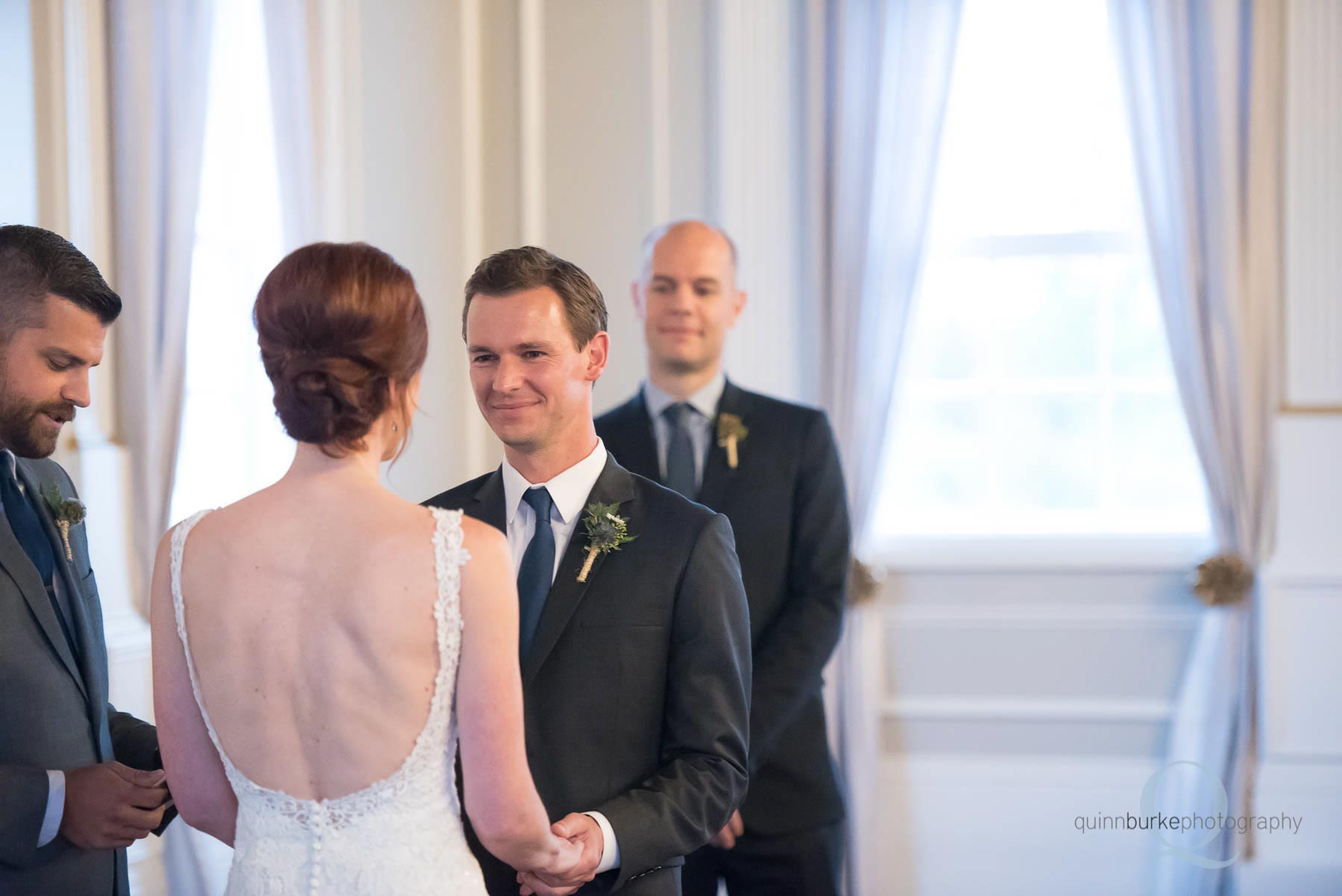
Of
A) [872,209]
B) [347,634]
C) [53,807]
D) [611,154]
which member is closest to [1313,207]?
[872,209]

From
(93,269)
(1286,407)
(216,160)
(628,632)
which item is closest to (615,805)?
(628,632)

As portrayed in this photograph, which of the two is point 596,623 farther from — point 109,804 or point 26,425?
point 26,425

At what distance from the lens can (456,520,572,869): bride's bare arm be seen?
1.33m

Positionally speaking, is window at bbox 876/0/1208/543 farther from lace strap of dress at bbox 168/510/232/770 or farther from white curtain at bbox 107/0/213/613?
lace strap of dress at bbox 168/510/232/770

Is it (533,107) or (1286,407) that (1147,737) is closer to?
(1286,407)

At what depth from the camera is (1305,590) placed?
411 cm

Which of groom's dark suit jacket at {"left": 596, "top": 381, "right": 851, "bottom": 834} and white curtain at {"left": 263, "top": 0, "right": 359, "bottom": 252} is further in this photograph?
white curtain at {"left": 263, "top": 0, "right": 359, "bottom": 252}

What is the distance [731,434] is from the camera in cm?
255

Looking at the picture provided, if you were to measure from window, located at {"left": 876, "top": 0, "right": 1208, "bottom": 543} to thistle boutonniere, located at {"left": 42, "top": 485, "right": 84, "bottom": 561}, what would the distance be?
10.6 feet

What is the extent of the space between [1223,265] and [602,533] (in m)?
3.39

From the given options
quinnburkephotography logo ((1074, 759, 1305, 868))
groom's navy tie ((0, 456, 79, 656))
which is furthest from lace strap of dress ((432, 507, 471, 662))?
quinnburkephotography logo ((1074, 759, 1305, 868))

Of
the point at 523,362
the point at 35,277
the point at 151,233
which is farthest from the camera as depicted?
the point at 151,233

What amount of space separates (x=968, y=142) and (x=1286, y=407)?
1587 mm

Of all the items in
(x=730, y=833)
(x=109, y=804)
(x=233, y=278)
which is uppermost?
(x=233, y=278)
